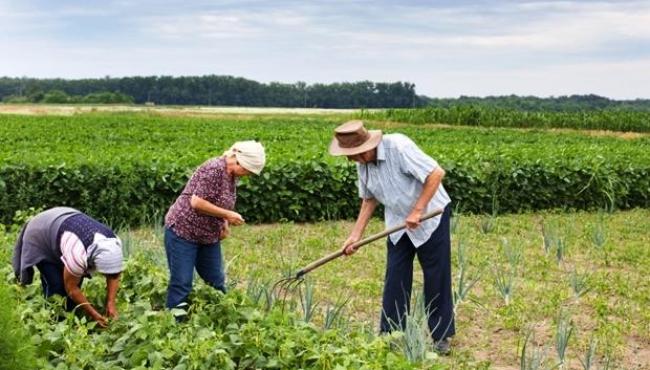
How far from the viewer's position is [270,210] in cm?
1234

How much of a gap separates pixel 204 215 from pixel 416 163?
4.60 feet

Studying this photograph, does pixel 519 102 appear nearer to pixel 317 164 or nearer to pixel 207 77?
pixel 207 77

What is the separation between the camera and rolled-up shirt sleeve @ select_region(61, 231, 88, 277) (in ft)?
16.1

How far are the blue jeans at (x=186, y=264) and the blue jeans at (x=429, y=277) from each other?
1177 mm

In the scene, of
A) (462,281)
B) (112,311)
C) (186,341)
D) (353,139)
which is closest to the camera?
(186,341)

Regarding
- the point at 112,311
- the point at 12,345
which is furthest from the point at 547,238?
the point at 12,345

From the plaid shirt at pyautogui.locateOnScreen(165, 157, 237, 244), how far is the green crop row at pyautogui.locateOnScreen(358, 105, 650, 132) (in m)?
36.4

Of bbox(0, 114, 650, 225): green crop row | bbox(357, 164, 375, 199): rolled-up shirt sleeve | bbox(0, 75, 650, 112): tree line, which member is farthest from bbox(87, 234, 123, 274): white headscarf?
bbox(0, 75, 650, 112): tree line

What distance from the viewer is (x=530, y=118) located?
4162cm

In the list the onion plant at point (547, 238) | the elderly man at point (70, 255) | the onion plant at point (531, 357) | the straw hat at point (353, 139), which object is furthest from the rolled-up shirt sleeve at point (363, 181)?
the onion plant at point (547, 238)

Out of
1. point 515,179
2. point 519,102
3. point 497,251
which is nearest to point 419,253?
point 497,251

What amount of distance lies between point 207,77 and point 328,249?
282 feet

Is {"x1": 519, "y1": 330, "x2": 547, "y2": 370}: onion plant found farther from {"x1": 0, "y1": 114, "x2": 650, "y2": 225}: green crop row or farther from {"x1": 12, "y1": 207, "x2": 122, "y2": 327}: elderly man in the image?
{"x1": 0, "y1": 114, "x2": 650, "y2": 225}: green crop row

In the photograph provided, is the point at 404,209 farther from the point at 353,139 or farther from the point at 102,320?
the point at 102,320
